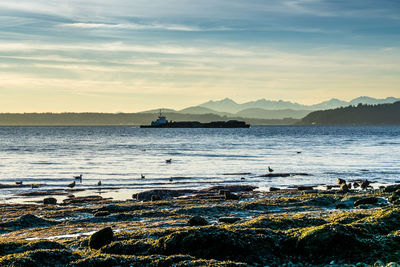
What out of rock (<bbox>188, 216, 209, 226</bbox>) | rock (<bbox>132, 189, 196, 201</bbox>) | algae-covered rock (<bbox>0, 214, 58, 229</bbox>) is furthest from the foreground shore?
rock (<bbox>132, 189, 196, 201</bbox>)

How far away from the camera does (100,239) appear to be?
43.9 feet

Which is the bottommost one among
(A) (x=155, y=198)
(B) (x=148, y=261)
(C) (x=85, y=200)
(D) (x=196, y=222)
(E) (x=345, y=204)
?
(C) (x=85, y=200)

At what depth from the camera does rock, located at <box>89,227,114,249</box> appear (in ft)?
43.4

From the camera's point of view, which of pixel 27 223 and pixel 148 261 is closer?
pixel 148 261

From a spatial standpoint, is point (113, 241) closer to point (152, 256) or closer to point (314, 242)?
point (152, 256)

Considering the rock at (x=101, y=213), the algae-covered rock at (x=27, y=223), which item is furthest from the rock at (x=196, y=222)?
the algae-covered rock at (x=27, y=223)

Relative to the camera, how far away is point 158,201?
2838 cm

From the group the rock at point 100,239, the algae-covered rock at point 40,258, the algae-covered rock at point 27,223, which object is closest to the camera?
the algae-covered rock at point 40,258

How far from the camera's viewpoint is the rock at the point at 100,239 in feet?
43.4

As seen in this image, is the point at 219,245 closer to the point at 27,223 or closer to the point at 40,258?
the point at 40,258

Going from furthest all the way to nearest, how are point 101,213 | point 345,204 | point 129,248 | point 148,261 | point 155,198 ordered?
point 155,198
point 345,204
point 101,213
point 129,248
point 148,261

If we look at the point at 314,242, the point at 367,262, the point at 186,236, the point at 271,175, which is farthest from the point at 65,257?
the point at 271,175

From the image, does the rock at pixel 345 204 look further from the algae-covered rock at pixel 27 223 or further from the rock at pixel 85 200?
the rock at pixel 85 200

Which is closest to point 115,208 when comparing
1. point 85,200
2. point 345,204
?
point 85,200
